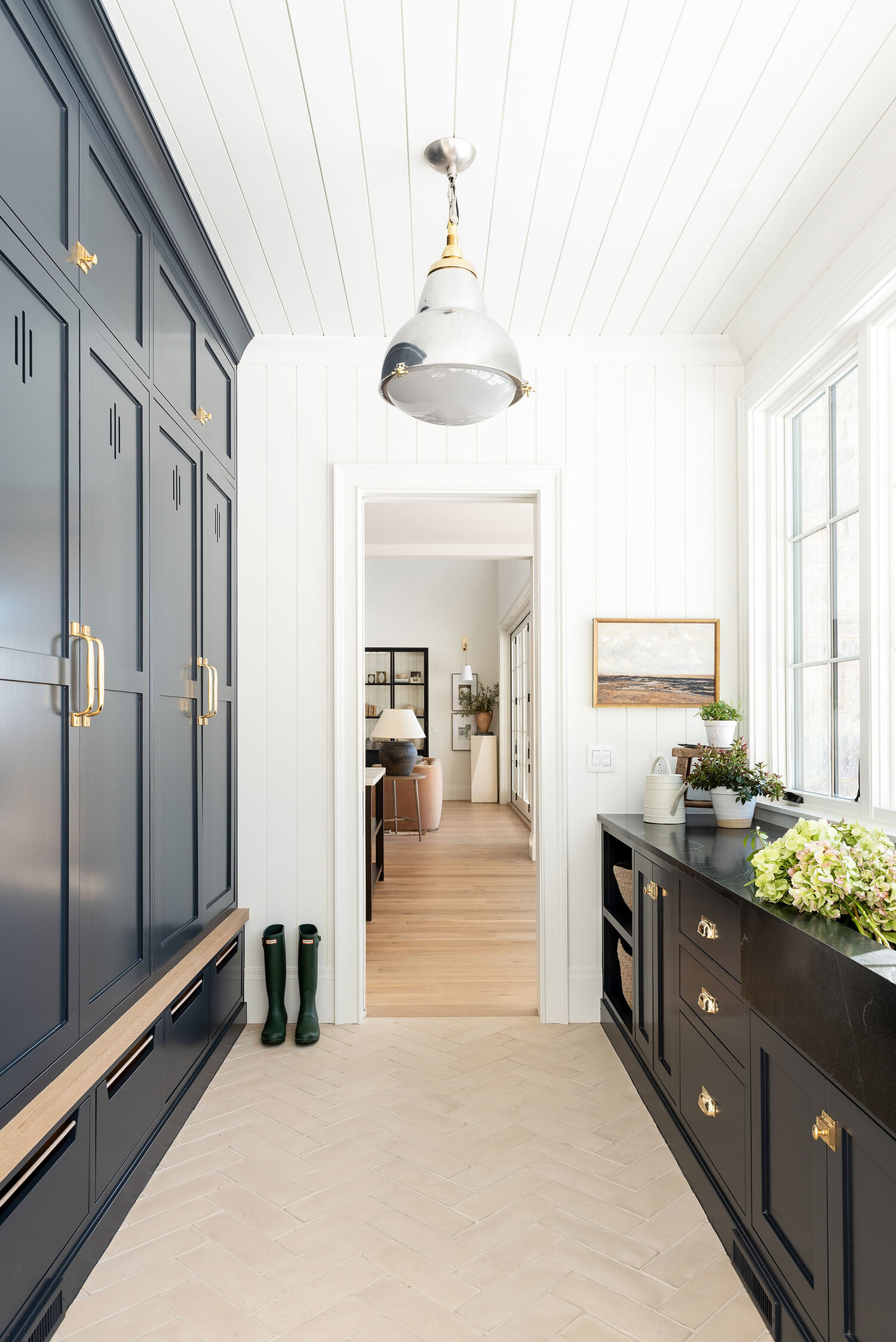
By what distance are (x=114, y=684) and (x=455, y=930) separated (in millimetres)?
3264

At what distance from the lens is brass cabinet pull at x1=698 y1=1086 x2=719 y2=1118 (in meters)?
2.03

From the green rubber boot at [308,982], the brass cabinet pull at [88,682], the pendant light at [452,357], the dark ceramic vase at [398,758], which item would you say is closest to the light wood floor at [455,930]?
the green rubber boot at [308,982]

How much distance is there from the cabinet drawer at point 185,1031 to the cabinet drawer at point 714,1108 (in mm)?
1444

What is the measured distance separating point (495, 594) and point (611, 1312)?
9.85m

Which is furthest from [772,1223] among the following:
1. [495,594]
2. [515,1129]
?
[495,594]

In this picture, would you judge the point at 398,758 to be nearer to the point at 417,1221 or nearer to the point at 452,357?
the point at 417,1221

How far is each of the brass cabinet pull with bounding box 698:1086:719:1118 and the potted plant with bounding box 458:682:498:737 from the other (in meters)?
8.59

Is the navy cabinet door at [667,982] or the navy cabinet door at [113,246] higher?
the navy cabinet door at [113,246]

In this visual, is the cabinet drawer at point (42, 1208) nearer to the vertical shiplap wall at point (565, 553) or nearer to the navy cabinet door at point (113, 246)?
the vertical shiplap wall at point (565, 553)

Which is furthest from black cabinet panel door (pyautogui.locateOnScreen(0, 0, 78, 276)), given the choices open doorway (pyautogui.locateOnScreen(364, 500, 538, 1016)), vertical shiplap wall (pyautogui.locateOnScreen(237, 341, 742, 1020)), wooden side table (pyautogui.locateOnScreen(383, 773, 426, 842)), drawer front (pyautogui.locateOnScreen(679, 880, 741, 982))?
wooden side table (pyautogui.locateOnScreen(383, 773, 426, 842))

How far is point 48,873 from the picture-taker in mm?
1656

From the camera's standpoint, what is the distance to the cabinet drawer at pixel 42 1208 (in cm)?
146

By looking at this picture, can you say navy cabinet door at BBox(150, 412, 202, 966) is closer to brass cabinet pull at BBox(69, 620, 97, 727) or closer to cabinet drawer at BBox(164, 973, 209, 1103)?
cabinet drawer at BBox(164, 973, 209, 1103)

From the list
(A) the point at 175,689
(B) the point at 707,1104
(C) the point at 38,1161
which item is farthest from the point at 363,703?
(C) the point at 38,1161
